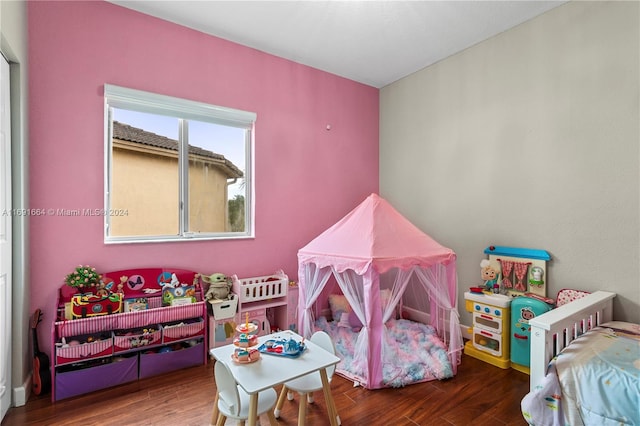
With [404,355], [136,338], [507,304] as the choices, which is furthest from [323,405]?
[507,304]

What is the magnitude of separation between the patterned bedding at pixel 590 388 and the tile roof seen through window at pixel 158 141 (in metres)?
3.16

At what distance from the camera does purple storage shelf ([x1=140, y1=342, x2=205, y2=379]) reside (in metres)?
2.75

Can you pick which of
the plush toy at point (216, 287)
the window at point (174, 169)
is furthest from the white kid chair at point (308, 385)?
the window at point (174, 169)

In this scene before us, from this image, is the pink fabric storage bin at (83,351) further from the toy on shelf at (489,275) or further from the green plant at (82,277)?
the toy on shelf at (489,275)

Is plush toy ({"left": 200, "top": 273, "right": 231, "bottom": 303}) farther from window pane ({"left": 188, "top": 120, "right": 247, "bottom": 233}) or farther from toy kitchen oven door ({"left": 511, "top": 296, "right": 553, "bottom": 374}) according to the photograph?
toy kitchen oven door ({"left": 511, "top": 296, "right": 553, "bottom": 374})

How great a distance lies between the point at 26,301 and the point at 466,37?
4542 mm

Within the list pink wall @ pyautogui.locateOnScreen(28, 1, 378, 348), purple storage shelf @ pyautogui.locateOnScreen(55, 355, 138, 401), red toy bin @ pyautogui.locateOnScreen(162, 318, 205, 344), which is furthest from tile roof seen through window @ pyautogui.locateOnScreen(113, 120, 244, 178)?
purple storage shelf @ pyautogui.locateOnScreen(55, 355, 138, 401)

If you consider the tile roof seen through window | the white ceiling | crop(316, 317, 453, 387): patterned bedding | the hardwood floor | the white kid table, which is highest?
the white ceiling

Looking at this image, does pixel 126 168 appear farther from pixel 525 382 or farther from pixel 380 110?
pixel 525 382

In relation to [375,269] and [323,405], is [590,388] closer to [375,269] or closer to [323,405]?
[375,269]

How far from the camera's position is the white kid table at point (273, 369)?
1.70m

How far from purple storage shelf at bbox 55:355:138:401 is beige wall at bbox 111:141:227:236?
3.65 ft

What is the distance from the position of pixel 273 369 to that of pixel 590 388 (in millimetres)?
1671

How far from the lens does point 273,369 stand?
188cm
